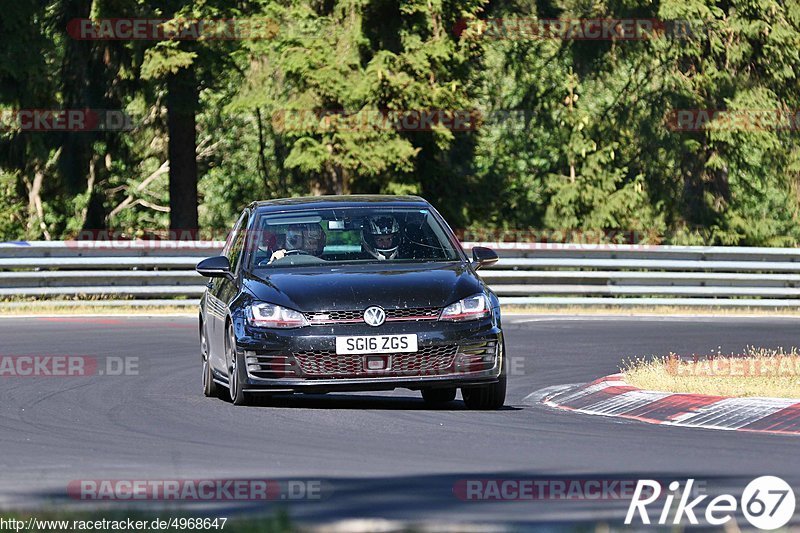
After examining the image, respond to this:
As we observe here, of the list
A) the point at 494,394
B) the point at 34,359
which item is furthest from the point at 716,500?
the point at 34,359

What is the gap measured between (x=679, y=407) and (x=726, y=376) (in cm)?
206

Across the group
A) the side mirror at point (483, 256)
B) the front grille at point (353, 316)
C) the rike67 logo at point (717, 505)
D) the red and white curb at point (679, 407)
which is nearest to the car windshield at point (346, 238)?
the side mirror at point (483, 256)

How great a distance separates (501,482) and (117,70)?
2666 cm

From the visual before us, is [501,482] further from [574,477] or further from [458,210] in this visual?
[458,210]

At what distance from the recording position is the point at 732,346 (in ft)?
61.8

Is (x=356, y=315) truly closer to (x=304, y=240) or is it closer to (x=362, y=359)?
(x=362, y=359)

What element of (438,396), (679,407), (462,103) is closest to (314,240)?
(438,396)

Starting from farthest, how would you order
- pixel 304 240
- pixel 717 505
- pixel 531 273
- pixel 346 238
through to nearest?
pixel 531 273
pixel 304 240
pixel 346 238
pixel 717 505

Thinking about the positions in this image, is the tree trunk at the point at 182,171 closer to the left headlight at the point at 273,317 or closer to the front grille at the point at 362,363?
the left headlight at the point at 273,317

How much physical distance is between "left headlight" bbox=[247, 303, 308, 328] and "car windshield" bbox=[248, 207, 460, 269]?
84 cm

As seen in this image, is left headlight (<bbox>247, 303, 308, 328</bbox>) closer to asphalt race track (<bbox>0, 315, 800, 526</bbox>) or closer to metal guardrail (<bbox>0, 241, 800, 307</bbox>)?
asphalt race track (<bbox>0, 315, 800, 526</bbox>)

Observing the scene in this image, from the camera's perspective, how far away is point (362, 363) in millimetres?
11688

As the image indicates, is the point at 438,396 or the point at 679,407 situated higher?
the point at 679,407

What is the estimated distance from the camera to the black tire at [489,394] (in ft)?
40.1
